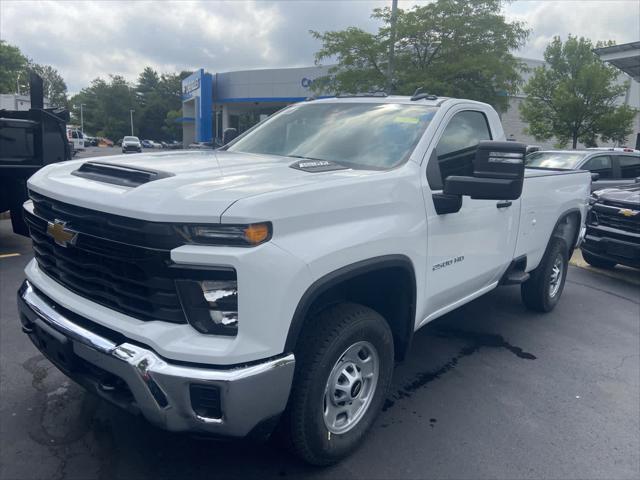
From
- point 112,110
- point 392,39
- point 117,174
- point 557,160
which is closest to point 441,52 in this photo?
point 392,39

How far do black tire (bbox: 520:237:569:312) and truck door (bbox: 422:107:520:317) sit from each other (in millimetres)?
1177

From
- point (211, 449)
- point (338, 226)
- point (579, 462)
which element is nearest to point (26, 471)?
point (211, 449)

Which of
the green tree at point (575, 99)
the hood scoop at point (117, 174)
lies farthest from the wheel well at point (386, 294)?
the green tree at point (575, 99)

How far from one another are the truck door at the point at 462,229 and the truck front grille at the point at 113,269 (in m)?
1.61

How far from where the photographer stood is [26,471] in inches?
106

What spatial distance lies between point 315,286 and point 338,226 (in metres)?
0.34

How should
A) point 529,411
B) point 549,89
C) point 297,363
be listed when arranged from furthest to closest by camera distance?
1. point 549,89
2. point 529,411
3. point 297,363

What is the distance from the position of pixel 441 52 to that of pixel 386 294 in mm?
14531

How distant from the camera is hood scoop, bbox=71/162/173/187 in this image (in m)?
2.46

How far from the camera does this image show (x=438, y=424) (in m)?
3.35

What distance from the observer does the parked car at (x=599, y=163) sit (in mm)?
10844

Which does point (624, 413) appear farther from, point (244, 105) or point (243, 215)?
point (244, 105)

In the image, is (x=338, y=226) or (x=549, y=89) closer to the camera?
(x=338, y=226)

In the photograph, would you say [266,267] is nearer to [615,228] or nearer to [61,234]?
[61,234]
